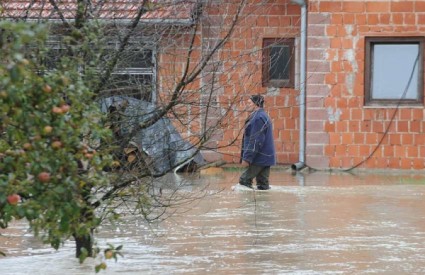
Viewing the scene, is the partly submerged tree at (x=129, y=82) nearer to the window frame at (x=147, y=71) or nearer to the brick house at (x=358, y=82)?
the window frame at (x=147, y=71)

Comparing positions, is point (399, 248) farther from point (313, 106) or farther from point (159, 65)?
point (313, 106)

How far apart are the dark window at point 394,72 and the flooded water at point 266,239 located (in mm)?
5463

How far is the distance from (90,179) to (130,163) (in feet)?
9.55

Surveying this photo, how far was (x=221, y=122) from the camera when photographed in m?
8.90

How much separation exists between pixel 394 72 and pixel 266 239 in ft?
35.9

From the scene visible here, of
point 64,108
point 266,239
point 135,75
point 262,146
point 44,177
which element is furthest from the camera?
point 262,146

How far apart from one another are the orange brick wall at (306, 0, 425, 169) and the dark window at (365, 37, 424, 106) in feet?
0.80

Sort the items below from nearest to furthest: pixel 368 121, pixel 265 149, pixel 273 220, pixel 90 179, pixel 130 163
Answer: pixel 90 179, pixel 130 163, pixel 273 220, pixel 265 149, pixel 368 121

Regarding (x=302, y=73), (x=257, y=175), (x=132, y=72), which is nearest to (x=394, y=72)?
(x=302, y=73)

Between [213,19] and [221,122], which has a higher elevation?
[213,19]

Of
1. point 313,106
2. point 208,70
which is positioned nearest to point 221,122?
point 208,70

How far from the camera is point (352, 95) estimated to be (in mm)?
20547

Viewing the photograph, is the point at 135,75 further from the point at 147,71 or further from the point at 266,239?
the point at 266,239

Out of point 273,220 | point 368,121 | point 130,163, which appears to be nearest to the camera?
point 130,163
